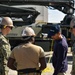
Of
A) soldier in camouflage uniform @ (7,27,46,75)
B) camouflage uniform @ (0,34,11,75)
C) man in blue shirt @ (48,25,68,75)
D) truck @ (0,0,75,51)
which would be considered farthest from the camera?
truck @ (0,0,75,51)

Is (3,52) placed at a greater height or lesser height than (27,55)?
lesser

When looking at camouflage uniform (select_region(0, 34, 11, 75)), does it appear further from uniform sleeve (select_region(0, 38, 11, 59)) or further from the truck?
the truck

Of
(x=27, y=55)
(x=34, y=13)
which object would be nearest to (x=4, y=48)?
(x=27, y=55)

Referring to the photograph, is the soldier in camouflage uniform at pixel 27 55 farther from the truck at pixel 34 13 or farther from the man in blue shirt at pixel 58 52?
the truck at pixel 34 13

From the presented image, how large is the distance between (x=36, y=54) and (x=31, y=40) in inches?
8.1

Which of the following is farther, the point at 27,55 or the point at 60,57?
the point at 60,57

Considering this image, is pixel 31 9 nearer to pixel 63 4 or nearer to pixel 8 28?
pixel 63 4

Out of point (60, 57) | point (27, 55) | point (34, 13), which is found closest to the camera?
point (27, 55)

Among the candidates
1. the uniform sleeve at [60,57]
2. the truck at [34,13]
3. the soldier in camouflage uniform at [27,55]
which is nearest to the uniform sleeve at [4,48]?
the soldier in camouflage uniform at [27,55]

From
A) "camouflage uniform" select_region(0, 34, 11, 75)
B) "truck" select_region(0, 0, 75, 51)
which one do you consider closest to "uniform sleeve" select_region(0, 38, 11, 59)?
"camouflage uniform" select_region(0, 34, 11, 75)

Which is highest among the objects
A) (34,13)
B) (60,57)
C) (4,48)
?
(4,48)

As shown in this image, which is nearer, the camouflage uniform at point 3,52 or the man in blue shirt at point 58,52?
the man in blue shirt at point 58,52

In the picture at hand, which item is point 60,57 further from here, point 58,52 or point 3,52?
point 3,52

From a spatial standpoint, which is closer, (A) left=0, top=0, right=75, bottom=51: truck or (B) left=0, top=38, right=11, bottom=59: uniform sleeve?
(B) left=0, top=38, right=11, bottom=59: uniform sleeve
